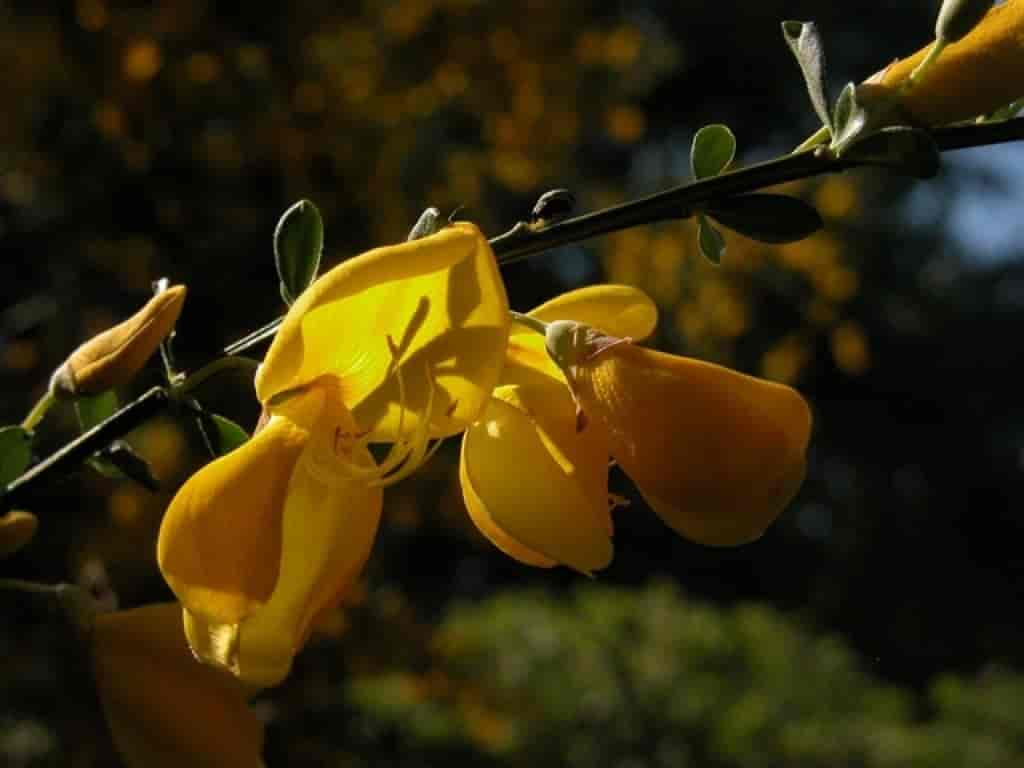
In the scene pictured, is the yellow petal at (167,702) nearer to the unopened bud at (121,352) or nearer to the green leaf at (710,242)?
the unopened bud at (121,352)

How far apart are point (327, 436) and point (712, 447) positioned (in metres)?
0.16

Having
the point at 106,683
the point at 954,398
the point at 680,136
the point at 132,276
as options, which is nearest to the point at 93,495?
the point at 132,276

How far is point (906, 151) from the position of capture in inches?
22.7

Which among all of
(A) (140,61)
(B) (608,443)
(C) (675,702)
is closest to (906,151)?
(B) (608,443)

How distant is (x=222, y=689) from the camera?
67 cm

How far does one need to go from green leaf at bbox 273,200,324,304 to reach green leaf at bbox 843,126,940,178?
22cm

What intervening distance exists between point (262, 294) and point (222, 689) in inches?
78.6

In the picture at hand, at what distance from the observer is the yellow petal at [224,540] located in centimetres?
55

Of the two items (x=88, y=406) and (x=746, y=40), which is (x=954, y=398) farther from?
(x=88, y=406)

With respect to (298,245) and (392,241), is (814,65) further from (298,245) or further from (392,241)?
(392,241)

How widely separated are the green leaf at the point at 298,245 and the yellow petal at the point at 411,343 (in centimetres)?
2

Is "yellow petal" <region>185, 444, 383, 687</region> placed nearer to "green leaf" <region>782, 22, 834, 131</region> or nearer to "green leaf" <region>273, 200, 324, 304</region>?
"green leaf" <region>273, 200, 324, 304</region>

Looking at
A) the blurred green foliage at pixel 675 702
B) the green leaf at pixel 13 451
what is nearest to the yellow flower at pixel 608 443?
the green leaf at pixel 13 451

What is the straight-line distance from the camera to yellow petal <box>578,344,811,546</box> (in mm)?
567
